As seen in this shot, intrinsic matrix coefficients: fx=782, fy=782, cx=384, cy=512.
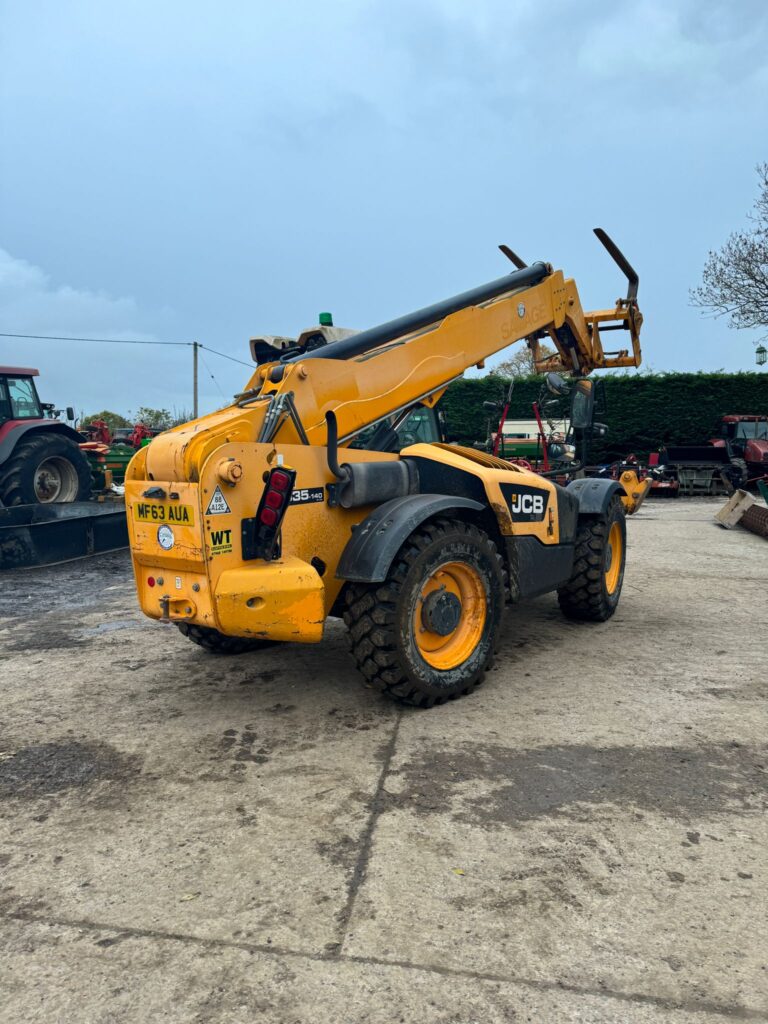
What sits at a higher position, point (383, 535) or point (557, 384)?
point (557, 384)

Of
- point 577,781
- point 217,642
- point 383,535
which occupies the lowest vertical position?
point 577,781

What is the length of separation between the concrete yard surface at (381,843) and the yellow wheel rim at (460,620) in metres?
0.27

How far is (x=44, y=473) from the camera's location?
471 inches

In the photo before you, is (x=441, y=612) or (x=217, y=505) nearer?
(x=217, y=505)

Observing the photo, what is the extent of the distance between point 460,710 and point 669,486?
15.7 m

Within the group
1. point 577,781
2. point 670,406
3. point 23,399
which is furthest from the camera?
point 670,406

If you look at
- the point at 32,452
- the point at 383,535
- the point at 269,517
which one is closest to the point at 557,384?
the point at 383,535

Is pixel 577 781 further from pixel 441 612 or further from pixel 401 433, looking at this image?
pixel 401 433

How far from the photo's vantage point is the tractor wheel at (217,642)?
16.6ft

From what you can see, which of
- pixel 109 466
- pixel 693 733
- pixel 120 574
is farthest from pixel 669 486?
pixel 693 733

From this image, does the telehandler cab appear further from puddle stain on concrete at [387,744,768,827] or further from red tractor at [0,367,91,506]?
red tractor at [0,367,91,506]

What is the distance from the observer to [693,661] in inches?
198

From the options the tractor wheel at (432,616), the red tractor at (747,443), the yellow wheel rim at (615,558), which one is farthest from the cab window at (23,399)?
the red tractor at (747,443)

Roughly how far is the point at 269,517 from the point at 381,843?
5.37 feet
